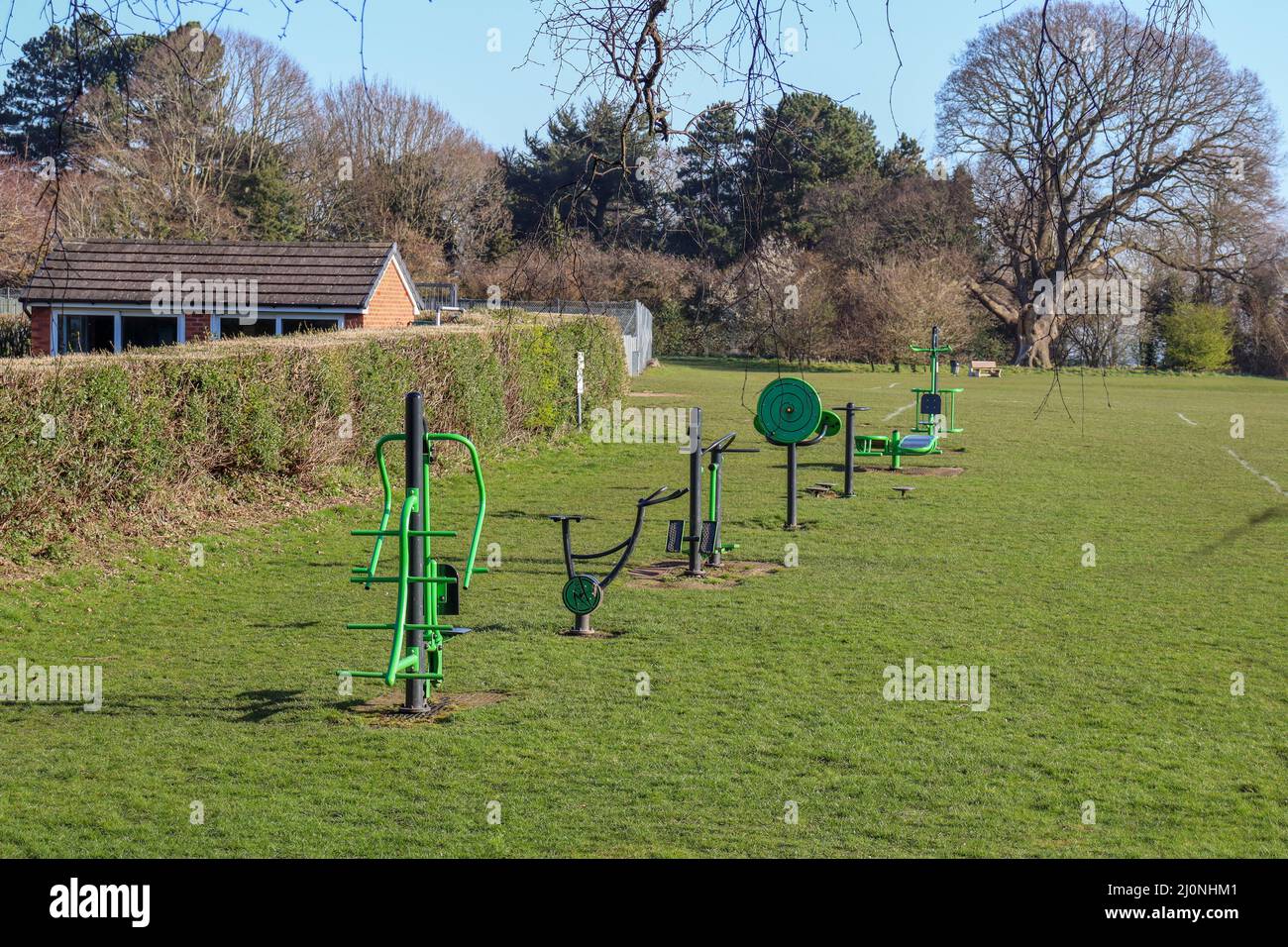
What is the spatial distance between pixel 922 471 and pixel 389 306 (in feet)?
52.4

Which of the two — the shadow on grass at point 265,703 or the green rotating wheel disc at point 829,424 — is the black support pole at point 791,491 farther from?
the shadow on grass at point 265,703

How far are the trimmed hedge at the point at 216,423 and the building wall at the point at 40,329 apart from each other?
12964 millimetres

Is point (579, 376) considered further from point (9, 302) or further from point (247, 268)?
point (9, 302)

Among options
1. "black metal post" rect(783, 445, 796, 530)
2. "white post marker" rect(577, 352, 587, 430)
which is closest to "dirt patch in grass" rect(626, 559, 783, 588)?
"black metal post" rect(783, 445, 796, 530)

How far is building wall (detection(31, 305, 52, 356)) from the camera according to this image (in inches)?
1154

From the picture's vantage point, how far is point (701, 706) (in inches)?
304

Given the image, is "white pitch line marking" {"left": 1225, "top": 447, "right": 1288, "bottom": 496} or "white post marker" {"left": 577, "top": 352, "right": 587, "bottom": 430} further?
"white post marker" {"left": 577, "top": 352, "right": 587, "bottom": 430}

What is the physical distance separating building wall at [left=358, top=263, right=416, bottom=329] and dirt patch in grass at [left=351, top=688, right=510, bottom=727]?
22.9 metres

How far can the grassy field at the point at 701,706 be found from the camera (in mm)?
5699

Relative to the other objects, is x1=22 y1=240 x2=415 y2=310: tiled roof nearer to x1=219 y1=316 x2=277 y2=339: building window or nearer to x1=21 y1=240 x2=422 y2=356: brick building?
x1=21 y1=240 x2=422 y2=356: brick building

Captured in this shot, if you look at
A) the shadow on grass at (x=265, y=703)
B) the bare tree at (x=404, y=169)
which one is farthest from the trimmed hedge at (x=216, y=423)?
the bare tree at (x=404, y=169)

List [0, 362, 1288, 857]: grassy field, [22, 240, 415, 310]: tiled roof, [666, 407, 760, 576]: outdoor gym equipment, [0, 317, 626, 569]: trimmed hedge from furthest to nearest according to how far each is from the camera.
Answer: [22, 240, 415, 310]: tiled roof → [666, 407, 760, 576]: outdoor gym equipment → [0, 317, 626, 569]: trimmed hedge → [0, 362, 1288, 857]: grassy field

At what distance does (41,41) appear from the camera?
16.1ft

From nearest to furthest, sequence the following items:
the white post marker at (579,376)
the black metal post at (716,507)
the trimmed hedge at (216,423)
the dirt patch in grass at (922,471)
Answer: the trimmed hedge at (216,423)
the black metal post at (716,507)
the dirt patch in grass at (922,471)
the white post marker at (579,376)
